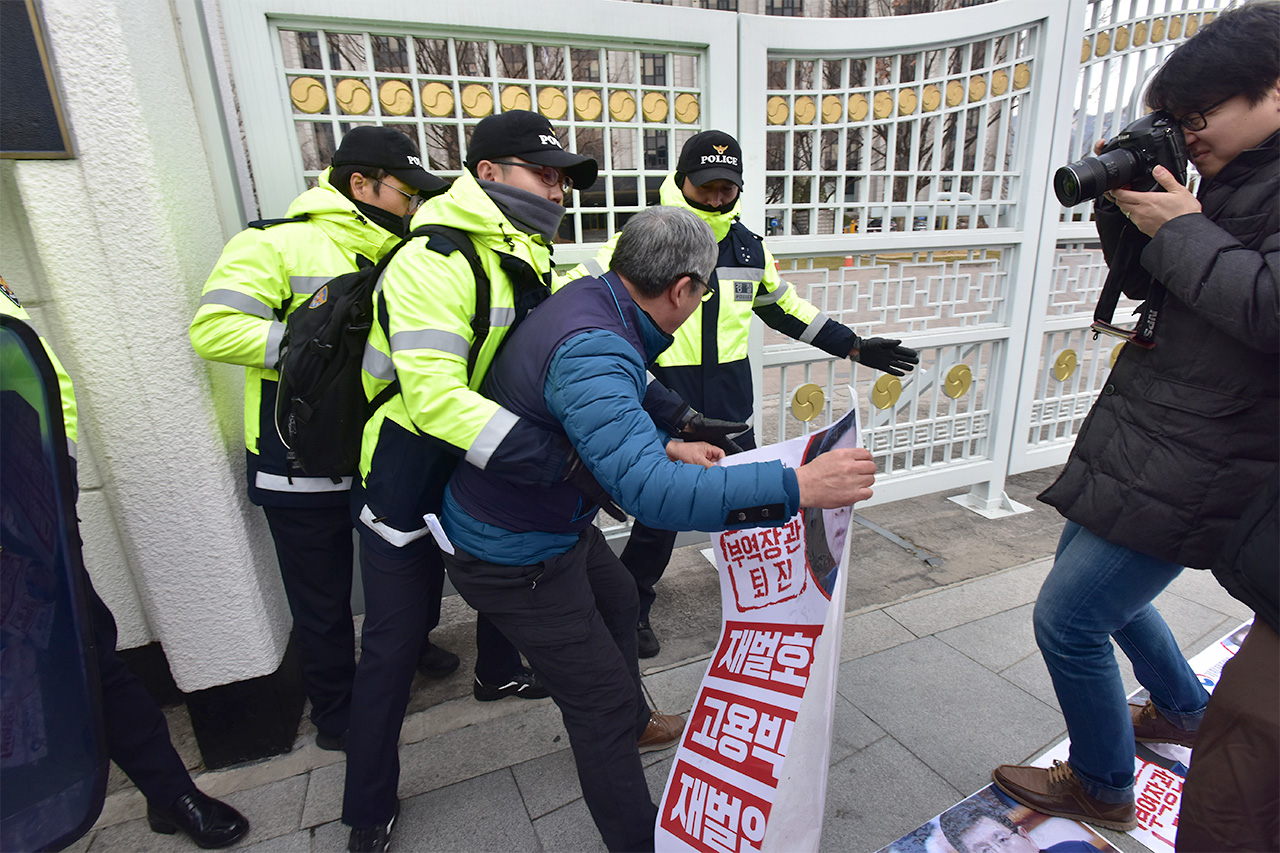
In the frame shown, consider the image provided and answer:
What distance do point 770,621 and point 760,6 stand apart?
30.7m

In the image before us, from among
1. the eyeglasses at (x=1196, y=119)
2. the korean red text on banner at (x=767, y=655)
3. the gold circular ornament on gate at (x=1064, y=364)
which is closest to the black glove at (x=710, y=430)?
the korean red text on banner at (x=767, y=655)

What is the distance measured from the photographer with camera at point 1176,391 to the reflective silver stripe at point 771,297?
1.25 m

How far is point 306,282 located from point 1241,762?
95.7 inches

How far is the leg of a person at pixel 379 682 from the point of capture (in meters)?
1.78

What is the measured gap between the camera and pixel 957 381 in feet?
12.3

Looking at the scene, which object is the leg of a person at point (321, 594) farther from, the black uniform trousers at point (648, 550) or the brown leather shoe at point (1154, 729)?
the brown leather shoe at point (1154, 729)

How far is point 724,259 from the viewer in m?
2.57

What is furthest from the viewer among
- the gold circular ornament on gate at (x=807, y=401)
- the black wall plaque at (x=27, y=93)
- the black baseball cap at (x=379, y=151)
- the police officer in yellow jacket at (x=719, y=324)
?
the gold circular ornament on gate at (x=807, y=401)

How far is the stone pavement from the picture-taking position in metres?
1.89

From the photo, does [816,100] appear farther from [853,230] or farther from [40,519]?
[40,519]

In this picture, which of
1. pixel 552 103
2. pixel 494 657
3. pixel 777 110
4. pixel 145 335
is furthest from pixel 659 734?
pixel 777 110

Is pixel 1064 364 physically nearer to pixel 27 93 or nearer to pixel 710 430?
pixel 710 430

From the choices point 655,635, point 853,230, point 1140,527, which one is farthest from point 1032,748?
point 853,230

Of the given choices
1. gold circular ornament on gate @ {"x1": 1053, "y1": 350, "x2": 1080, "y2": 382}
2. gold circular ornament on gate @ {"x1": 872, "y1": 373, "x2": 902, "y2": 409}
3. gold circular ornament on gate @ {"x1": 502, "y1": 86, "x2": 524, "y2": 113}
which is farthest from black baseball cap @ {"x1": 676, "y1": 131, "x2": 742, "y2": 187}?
gold circular ornament on gate @ {"x1": 1053, "y1": 350, "x2": 1080, "y2": 382}
